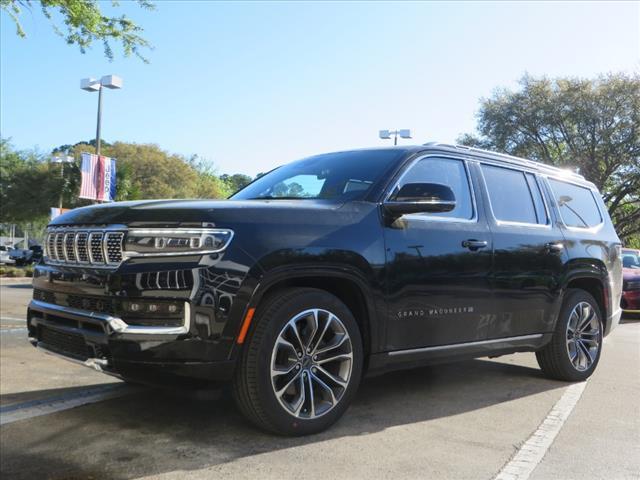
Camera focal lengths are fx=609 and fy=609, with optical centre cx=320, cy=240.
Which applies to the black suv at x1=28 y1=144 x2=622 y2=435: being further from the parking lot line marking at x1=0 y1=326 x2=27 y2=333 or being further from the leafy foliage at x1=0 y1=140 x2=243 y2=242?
the leafy foliage at x1=0 y1=140 x2=243 y2=242

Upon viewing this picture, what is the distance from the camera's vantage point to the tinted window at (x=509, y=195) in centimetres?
499

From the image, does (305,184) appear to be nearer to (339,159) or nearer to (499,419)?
(339,159)

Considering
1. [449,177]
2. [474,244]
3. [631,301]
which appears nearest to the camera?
[474,244]

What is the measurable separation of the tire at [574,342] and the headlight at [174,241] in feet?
11.4

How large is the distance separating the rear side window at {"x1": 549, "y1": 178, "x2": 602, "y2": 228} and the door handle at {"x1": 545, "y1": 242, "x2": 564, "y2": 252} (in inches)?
15.3

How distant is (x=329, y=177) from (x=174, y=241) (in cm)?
164

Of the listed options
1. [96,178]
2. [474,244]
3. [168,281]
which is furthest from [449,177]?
[96,178]

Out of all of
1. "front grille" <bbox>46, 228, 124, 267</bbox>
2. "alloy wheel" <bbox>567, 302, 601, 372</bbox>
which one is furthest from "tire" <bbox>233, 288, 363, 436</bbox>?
"alloy wheel" <bbox>567, 302, 601, 372</bbox>

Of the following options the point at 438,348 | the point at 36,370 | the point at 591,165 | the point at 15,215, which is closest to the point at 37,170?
the point at 15,215

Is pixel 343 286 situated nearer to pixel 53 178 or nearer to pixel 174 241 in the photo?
pixel 174 241

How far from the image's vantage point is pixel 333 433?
3715 mm

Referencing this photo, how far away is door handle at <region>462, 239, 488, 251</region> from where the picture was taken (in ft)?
14.6

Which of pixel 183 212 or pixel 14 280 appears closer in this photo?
pixel 183 212

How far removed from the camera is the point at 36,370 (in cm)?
564
